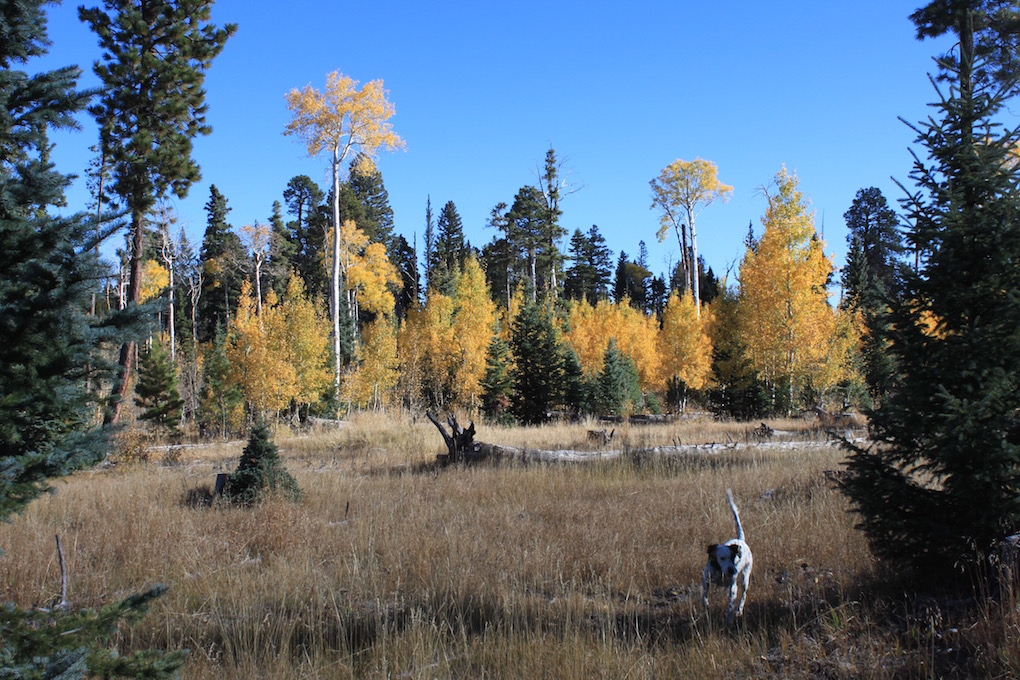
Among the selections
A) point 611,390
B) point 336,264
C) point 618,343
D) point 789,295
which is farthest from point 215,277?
point 789,295

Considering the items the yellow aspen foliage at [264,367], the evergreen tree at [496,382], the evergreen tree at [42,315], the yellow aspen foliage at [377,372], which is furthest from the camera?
the yellow aspen foliage at [377,372]

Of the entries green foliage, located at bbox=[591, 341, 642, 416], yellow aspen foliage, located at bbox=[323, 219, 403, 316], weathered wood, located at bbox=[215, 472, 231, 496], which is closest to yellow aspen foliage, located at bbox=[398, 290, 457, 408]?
green foliage, located at bbox=[591, 341, 642, 416]

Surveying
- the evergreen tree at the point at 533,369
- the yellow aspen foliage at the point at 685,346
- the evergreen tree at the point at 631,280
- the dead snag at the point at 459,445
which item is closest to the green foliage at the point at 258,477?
the dead snag at the point at 459,445

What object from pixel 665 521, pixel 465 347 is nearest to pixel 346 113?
pixel 465 347

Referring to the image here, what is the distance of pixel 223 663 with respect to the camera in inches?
153

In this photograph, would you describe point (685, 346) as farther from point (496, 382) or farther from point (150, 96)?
point (150, 96)

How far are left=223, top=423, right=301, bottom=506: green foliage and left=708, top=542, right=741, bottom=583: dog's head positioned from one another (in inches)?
245

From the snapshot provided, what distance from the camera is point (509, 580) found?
5234 millimetres

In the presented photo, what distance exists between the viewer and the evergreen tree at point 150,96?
1499 centimetres

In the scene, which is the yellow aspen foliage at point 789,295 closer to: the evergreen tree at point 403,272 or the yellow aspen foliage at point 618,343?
the yellow aspen foliage at point 618,343

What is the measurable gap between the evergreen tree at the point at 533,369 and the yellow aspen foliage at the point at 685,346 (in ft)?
23.6

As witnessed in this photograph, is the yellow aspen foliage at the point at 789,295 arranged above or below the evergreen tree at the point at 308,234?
below

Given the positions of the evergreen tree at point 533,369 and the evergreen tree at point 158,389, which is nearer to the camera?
the evergreen tree at point 533,369

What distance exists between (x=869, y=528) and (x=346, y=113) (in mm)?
25490
